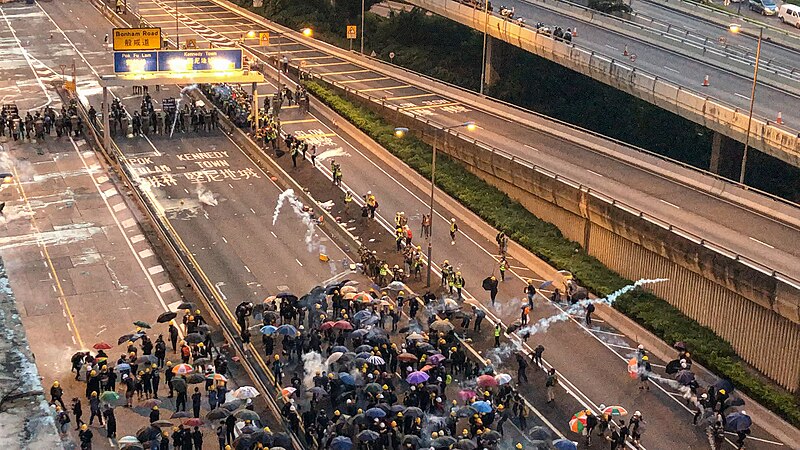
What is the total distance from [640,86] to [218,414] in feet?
135

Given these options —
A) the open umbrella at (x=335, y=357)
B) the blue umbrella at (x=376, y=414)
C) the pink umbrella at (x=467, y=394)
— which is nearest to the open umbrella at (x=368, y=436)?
the blue umbrella at (x=376, y=414)

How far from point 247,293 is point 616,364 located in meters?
16.6

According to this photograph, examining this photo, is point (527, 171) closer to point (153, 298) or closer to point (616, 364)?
point (616, 364)

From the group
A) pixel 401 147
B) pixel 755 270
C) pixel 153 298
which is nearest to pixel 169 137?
pixel 401 147

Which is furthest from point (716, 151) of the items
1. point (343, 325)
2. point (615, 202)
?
point (343, 325)

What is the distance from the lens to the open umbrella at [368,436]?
3809cm

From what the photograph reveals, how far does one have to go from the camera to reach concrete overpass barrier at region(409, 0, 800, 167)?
61312mm

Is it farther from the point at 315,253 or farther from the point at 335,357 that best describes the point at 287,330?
the point at 315,253

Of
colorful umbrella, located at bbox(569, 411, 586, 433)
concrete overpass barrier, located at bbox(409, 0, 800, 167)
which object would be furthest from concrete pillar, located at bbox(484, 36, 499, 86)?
colorful umbrella, located at bbox(569, 411, 586, 433)

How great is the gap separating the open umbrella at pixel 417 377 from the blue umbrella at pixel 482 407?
6.84 ft

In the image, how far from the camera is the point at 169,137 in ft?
245

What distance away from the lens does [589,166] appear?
209ft

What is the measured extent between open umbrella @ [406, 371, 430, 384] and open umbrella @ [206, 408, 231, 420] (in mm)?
6424

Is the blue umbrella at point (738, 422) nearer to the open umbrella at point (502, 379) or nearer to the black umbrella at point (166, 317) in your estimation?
the open umbrella at point (502, 379)
